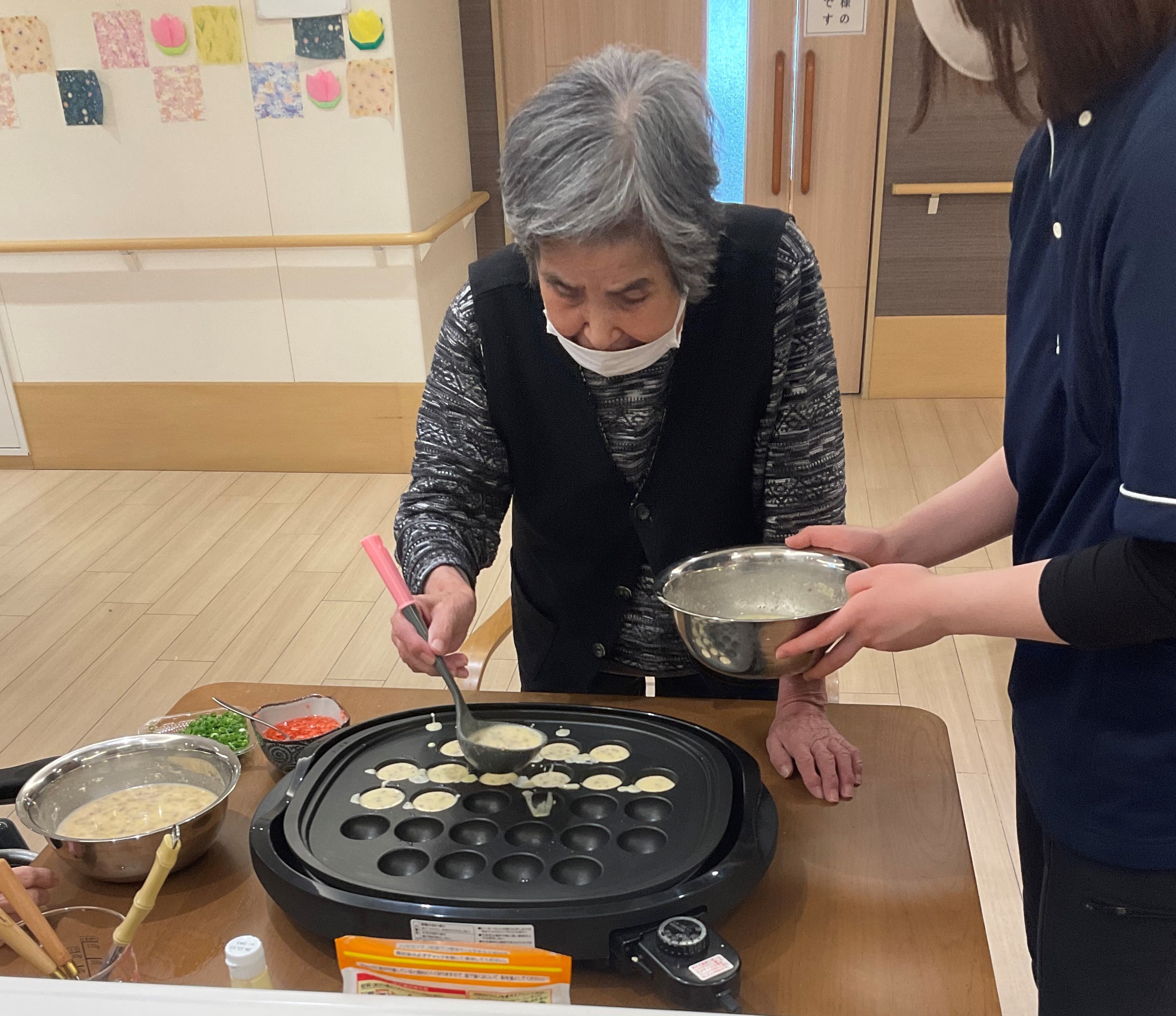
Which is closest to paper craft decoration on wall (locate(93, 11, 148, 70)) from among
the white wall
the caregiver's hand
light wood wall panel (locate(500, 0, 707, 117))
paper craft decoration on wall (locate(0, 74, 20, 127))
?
the white wall

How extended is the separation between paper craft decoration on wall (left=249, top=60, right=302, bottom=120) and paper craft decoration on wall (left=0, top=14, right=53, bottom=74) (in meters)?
0.76

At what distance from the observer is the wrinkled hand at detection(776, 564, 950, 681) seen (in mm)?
985

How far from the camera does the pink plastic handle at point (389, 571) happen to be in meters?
1.23

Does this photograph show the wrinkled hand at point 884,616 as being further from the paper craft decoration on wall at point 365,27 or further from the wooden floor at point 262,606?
the paper craft decoration on wall at point 365,27

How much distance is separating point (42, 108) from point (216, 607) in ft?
6.79

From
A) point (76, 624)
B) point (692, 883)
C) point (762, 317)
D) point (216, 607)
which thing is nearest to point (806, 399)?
point (762, 317)

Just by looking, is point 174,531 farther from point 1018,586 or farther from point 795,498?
point 1018,586

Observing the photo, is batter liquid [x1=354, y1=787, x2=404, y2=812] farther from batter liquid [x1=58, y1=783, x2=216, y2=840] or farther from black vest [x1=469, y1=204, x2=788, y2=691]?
black vest [x1=469, y1=204, x2=788, y2=691]

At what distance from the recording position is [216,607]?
339 centimetres

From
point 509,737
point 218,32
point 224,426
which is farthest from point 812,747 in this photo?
point 224,426

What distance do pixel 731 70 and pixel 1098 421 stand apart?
4.12 meters

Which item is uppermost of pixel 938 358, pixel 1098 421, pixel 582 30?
pixel 582 30

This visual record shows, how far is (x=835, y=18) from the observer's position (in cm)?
450

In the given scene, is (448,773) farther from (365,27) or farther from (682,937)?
(365,27)
